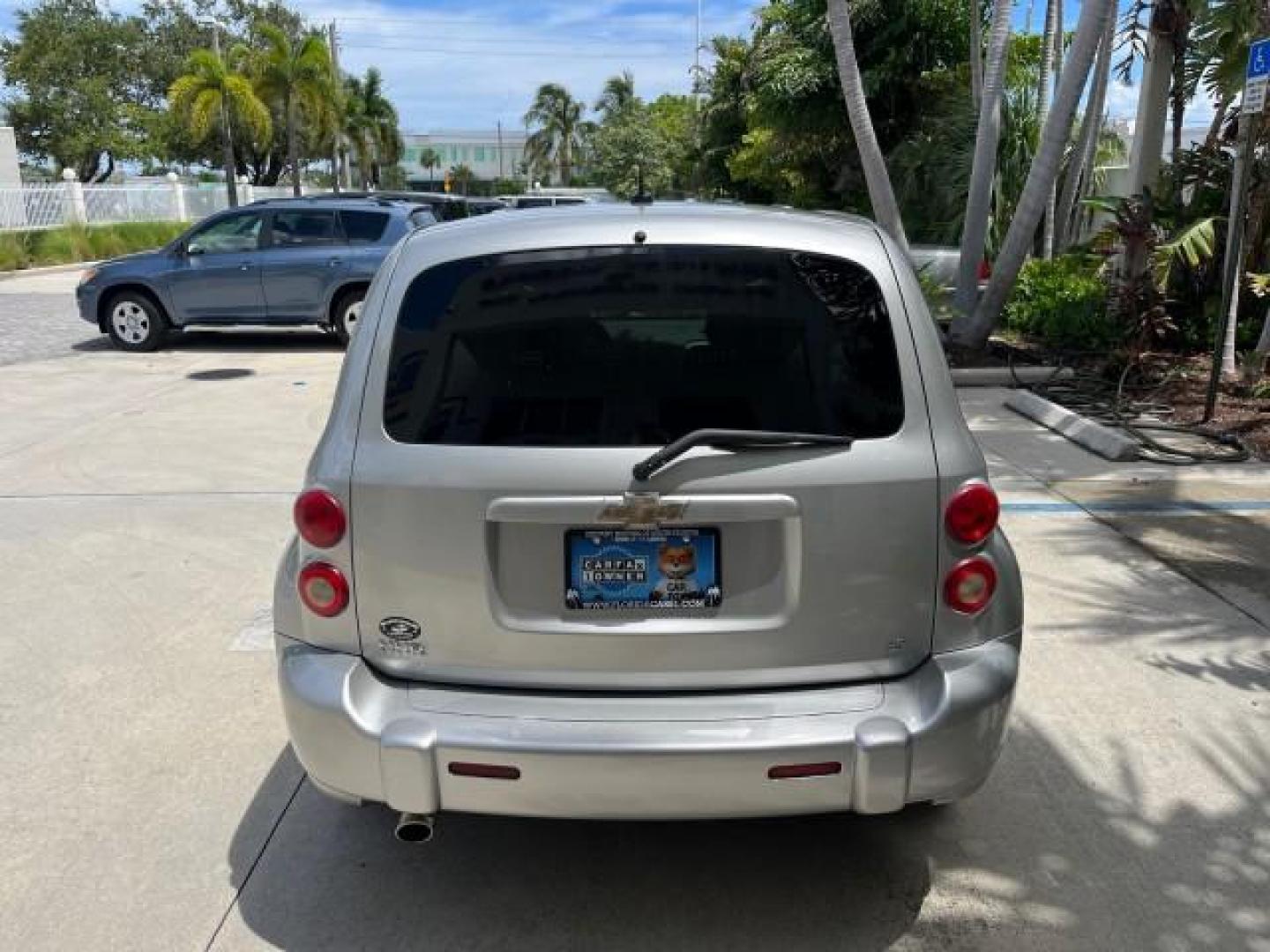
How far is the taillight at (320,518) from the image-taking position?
2.64 metres

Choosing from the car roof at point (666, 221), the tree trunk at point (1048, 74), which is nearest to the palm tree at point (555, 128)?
the tree trunk at point (1048, 74)

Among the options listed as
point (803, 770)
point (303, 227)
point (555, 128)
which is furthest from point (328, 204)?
point (555, 128)

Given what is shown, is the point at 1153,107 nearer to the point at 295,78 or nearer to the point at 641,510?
the point at 641,510

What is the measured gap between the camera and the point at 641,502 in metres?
2.52

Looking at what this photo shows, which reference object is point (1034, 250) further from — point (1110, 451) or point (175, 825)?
point (175, 825)

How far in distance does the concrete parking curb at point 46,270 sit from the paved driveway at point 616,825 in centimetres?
2049

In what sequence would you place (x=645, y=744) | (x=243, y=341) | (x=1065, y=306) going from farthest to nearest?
(x=243, y=341) < (x=1065, y=306) < (x=645, y=744)

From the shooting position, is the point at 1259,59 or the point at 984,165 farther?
the point at 984,165

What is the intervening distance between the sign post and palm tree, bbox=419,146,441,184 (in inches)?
4336

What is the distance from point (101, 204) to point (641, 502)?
105ft

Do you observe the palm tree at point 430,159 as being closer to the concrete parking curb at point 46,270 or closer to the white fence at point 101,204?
the white fence at point 101,204

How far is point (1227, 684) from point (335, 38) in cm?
5344

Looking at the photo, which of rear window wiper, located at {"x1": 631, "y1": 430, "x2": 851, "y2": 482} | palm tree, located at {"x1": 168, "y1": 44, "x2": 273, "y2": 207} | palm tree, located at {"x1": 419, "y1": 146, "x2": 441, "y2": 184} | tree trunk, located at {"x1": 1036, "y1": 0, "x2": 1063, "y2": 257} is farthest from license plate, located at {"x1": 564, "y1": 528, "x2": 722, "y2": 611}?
palm tree, located at {"x1": 419, "y1": 146, "x2": 441, "y2": 184}

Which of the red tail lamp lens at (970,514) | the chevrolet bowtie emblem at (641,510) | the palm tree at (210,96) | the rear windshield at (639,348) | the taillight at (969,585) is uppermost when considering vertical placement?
the palm tree at (210,96)
